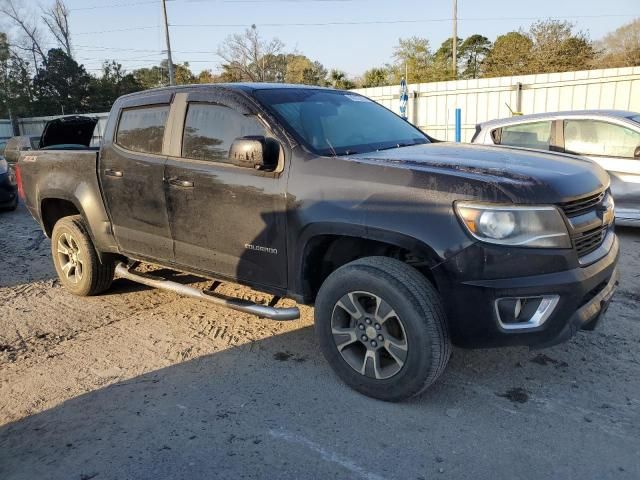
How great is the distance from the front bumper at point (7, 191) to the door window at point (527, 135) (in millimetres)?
8980

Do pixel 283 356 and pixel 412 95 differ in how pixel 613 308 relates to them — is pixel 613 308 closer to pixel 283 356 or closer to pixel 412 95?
pixel 283 356

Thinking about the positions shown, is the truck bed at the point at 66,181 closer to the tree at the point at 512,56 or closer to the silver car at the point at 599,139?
the silver car at the point at 599,139

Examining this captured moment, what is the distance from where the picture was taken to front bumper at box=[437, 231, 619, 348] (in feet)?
8.82


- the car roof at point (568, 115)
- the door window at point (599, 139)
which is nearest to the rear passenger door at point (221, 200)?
the car roof at point (568, 115)

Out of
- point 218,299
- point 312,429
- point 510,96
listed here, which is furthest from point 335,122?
point 510,96

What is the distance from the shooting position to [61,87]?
45.0m

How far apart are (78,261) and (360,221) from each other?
11.1 feet

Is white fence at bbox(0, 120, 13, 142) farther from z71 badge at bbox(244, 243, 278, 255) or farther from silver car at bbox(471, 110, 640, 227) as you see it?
z71 badge at bbox(244, 243, 278, 255)

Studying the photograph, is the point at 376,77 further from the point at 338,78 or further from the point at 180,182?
the point at 180,182

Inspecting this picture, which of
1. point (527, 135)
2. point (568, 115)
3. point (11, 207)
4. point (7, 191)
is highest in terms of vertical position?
point (568, 115)

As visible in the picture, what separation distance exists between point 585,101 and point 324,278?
41.2ft

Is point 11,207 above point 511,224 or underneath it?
underneath

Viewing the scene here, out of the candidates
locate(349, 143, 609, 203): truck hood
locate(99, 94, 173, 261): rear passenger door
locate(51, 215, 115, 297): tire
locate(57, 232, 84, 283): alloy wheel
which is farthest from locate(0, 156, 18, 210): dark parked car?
locate(349, 143, 609, 203): truck hood

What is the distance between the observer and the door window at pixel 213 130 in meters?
3.67
